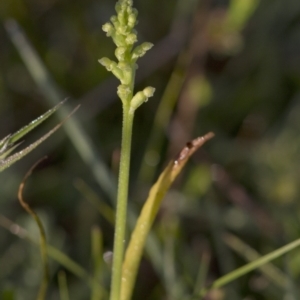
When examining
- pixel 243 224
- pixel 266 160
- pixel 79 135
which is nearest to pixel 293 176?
pixel 266 160

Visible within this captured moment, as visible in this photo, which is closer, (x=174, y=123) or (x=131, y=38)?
(x=131, y=38)

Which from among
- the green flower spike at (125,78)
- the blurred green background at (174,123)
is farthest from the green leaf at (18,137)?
the blurred green background at (174,123)

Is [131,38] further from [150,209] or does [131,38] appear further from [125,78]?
[150,209]

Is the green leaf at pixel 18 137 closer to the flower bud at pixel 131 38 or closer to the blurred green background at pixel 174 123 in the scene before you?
the flower bud at pixel 131 38

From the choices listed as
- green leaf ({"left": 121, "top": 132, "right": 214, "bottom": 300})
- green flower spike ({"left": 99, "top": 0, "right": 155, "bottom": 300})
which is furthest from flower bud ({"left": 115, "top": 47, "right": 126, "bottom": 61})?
green leaf ({"left": 121, "top": 132, "right": 214, "bottom": 300})

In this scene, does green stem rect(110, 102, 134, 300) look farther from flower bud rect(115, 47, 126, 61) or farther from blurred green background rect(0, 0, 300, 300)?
blurred green background rect(0, 0, 300, 300)

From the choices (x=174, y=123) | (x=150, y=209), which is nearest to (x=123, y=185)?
(x=150, y=209)
